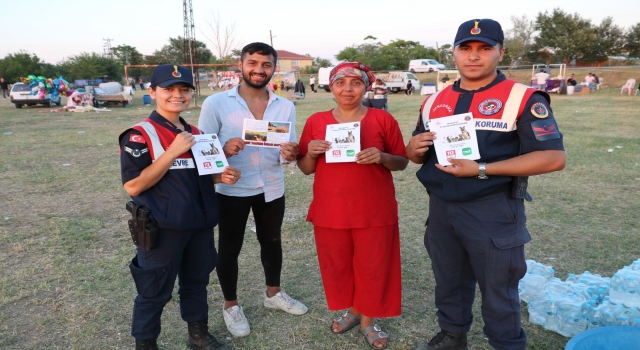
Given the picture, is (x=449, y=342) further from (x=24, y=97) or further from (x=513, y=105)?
(x=24, y=97)

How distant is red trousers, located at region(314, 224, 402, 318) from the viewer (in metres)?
2.84

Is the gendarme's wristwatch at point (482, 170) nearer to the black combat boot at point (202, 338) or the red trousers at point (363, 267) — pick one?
the red trousers at point (363, 267)

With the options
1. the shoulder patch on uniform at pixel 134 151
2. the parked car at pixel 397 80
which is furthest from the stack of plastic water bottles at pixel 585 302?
the parked car at pixel 397 80

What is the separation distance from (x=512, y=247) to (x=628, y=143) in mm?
9371

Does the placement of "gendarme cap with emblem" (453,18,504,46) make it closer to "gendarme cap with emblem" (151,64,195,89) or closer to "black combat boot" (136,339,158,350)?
"gendarme cap with emblem" (151,64,195,89)

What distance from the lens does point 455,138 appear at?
7.43ft

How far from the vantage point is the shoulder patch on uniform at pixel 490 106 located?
221 centimetres

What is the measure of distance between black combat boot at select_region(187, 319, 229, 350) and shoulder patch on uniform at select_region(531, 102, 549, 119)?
7.79ft

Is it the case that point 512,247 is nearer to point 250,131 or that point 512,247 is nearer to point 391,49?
point 250,131

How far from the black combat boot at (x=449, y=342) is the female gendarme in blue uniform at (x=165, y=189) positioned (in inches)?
64.7

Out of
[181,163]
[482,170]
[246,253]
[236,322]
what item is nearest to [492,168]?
[482,170]

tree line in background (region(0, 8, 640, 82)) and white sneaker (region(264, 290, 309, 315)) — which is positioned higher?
tree line in background (region(0, 8, 640, 82))

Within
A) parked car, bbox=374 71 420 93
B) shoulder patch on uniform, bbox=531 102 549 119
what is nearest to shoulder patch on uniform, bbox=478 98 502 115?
shoulder patch on uniform, bbox=531 102 549 119

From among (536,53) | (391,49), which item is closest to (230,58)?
(391,49)
